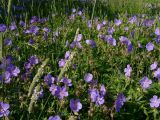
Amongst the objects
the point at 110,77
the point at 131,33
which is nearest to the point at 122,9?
the point at 131,33

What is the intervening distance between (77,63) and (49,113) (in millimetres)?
946

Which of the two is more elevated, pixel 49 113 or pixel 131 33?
pixel 131 33

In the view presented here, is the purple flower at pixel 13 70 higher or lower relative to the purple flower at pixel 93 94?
higher

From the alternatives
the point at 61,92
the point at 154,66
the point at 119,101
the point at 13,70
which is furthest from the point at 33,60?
the point at 154,66

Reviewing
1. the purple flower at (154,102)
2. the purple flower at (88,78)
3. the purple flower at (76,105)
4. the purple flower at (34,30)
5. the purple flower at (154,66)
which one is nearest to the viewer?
the purple flower at (76,105)

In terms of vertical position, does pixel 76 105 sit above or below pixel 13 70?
below

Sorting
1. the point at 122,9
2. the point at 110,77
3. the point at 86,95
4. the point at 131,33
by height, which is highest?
the point at 122,9

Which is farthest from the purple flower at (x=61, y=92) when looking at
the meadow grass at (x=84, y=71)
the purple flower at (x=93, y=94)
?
the purple flower at (x=93, y=94)

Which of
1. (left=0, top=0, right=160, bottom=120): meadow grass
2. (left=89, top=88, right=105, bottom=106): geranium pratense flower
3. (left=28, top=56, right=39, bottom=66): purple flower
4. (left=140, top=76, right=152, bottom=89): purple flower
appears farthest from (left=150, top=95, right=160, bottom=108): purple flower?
(left=28, top=56, right=39, bottom=66): purple flower

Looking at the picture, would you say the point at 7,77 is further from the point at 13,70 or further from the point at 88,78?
the point at 88,78

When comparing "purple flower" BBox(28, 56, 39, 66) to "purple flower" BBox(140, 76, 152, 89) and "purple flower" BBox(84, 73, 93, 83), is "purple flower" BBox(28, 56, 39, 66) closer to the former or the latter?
"purple flower" BBox(84, 73, 93, 83)

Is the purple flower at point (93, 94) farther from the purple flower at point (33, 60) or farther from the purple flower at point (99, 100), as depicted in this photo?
the purple flower at point (33, 60)

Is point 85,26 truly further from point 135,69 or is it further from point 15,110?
point 15,110

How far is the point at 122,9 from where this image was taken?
7457 millimetres
